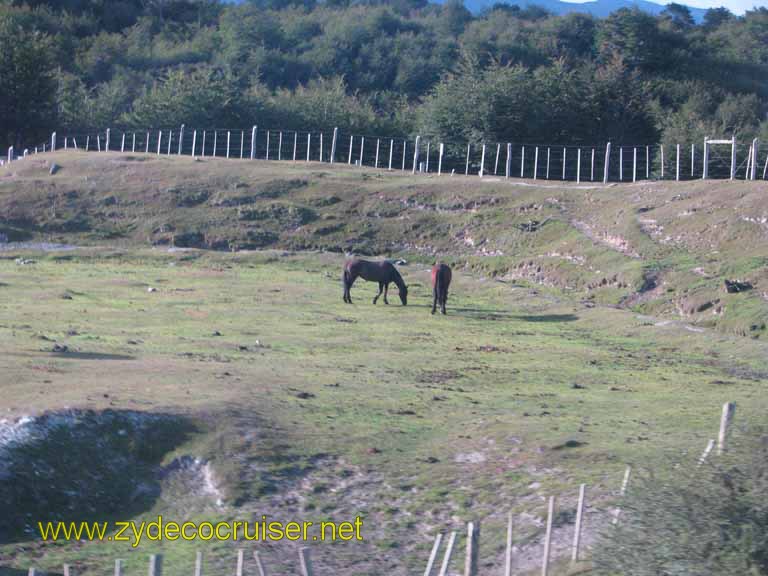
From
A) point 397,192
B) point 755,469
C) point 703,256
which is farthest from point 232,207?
point 755,469

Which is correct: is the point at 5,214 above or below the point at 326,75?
below

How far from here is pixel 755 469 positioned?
30.4 feet

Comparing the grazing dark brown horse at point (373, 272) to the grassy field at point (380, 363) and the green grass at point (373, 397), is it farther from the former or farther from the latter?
the green grass at point (373, 397)

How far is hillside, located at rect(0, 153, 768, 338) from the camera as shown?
31141 millimetres

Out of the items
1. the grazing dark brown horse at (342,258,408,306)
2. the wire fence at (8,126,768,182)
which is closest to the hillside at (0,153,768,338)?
the grazing dark brown horse at (342,258,408,306)

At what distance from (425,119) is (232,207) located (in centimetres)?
1954

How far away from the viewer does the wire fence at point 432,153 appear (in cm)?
5015

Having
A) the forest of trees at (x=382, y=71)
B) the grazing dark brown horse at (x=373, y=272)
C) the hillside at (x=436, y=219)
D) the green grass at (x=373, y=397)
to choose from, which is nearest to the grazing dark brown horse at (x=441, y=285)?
the green grass at (x=373, y=397)

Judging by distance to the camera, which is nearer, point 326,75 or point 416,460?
point 416,460

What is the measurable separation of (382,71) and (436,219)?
56.0 m

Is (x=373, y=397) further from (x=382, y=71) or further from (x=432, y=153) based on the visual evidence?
(x=382, y=71)

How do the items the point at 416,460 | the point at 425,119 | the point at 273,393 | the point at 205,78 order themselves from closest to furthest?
the point at 416,460 < the point at 273,393 < the point at 425,119 < the point at 205,78

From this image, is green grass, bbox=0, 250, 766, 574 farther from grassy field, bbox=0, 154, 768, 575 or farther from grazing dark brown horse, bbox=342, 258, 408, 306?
grazing dark brown horse, bbox=342, 258, 408, 306

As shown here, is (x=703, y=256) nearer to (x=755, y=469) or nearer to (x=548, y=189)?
(x=548, y=189)
